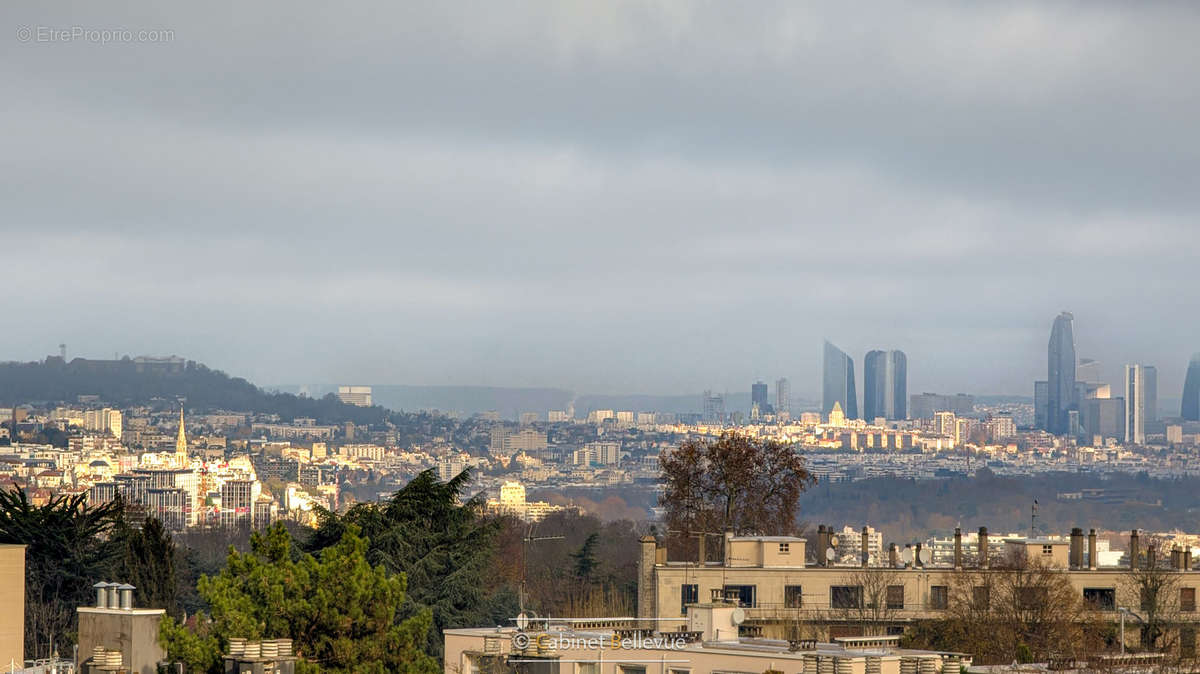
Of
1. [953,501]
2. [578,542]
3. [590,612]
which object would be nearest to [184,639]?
[590,612]

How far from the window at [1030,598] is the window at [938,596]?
13.7ft

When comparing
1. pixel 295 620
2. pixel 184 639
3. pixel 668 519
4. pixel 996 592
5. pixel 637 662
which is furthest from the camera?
pixel 668 519

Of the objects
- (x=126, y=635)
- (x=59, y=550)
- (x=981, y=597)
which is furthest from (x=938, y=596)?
(x=126, y=635)

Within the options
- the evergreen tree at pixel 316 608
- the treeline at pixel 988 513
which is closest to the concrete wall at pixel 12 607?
the evergreen tree at pixel 316 608

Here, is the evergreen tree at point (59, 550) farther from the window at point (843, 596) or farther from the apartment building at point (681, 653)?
the apartment building at point (681, 653)

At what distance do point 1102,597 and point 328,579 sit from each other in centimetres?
2988

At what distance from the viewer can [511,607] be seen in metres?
48.9

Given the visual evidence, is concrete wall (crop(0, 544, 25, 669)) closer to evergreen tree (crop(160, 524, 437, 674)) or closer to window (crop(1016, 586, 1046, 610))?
evergreen tree (crop(160, 524, 437, 674))

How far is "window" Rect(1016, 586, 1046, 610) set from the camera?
41312mm

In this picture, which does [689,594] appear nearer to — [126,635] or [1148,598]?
[1148,598]

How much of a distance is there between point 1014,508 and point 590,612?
147797mm

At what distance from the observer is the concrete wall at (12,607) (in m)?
26.4

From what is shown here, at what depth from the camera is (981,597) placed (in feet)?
145

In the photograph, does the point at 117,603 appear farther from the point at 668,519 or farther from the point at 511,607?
the point at 668,519
